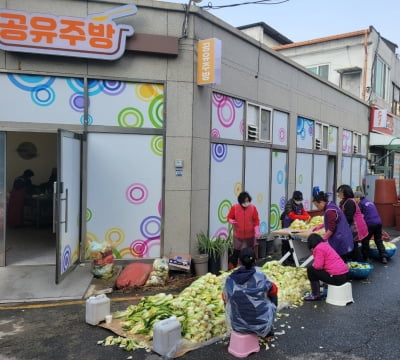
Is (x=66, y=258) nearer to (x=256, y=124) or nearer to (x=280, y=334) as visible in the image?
(x=280, y=334)

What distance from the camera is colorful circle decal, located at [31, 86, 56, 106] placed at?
718 cm

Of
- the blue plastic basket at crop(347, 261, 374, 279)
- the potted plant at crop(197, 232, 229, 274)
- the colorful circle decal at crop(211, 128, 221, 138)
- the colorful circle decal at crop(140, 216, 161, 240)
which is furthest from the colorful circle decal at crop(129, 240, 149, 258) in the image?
the blue plastic basket at crop(347, 261, 374, 279)

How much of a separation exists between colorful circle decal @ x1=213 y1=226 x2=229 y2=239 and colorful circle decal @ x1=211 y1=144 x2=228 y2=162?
5.25ft

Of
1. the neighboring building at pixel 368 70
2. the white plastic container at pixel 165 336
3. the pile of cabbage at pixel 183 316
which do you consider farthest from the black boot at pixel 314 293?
the neighboring building at pixel 368 70

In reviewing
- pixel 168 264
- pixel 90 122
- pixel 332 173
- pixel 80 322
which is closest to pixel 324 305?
pixel 168 264

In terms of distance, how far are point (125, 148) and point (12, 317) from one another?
359 centimetres

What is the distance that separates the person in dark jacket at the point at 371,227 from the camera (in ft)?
28.6

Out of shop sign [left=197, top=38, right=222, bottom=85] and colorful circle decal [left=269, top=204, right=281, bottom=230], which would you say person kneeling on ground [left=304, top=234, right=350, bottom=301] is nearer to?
shop sign [left=197, top=38, right=222, bottom=85]

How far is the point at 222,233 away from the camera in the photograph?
8922mm

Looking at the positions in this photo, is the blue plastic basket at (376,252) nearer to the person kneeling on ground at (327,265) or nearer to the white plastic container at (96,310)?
the person kneeling on ground at (327,265)

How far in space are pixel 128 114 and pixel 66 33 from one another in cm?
182

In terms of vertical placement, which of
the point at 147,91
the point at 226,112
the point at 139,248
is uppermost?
the point at 147,91

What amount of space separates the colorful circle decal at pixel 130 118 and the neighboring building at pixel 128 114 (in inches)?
0.8

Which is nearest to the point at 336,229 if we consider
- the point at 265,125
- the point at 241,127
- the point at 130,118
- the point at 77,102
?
the point at 241,127
